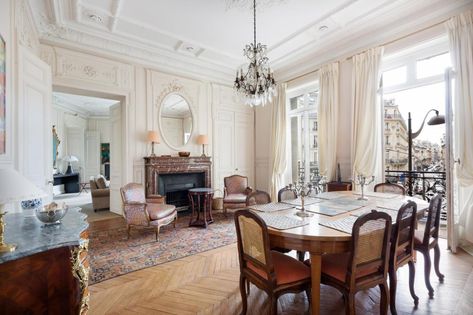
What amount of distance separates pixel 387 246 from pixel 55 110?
9.50 meters

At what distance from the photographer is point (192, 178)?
18.0 feet

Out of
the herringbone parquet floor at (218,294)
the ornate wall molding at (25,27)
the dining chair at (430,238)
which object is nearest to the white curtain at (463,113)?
the herringbone parquet floor at (218,294)

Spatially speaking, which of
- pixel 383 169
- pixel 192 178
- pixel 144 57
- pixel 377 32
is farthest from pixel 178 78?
pixel 383 169

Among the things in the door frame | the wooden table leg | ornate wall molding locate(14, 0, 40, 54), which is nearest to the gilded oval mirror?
the door frame

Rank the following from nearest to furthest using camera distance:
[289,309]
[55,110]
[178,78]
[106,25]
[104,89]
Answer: [289,309], [106,25], [104,89], [178,78], [55,110]

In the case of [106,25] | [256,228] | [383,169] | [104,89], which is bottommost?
[256,228]

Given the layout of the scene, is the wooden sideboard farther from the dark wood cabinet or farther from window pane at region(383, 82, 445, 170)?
window pane at region(383, 82, 445, 170)

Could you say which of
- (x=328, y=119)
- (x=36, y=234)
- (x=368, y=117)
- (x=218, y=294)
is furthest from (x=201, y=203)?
(x=368, y=117)

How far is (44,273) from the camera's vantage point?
4.34ft

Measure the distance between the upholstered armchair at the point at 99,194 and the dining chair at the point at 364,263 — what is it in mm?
5389

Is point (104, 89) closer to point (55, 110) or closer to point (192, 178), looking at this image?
point (192, 178)

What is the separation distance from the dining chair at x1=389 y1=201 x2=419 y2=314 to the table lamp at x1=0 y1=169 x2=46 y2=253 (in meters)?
2.42

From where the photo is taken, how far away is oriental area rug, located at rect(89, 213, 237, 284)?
2.82 m

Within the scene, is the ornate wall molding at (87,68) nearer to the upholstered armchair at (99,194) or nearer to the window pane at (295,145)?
the upholstered armchair at (99,194)
